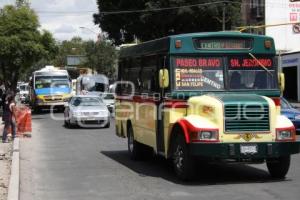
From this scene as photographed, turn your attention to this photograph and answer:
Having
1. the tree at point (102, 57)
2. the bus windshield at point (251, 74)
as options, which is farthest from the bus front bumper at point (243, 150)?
the tree at point (102, 57)

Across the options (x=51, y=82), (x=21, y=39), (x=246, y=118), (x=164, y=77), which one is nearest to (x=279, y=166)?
(x=246, y=118)

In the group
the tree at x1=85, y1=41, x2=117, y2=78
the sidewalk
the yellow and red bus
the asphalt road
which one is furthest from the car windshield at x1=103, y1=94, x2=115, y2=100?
the tree at x1=85, y1=41, x2=117, y2=78

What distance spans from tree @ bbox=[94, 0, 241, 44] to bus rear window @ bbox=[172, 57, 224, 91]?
128ft

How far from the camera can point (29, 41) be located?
1448 inches

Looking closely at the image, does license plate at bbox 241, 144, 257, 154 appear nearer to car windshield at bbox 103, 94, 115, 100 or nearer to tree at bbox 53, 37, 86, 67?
car windshield at bbox 103, 94, 115, 100

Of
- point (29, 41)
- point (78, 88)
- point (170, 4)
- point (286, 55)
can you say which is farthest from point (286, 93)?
point (29, 41)

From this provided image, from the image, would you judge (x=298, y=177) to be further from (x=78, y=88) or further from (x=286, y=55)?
(x=78, y=88)

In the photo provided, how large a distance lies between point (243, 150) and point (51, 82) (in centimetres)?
3613

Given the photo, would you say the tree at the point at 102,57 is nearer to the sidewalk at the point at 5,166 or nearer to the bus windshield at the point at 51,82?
the bus windshield at the point at 51,82

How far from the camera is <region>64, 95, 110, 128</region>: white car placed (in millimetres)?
28547

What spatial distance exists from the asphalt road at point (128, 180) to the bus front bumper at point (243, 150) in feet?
1.68

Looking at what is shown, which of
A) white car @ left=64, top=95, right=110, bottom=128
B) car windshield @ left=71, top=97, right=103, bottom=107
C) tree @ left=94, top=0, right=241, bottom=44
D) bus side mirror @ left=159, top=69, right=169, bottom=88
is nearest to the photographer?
bus side mirror @ left=159, top=69, right=169, bottom=88

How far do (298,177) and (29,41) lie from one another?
27042 mm

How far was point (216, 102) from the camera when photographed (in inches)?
436
